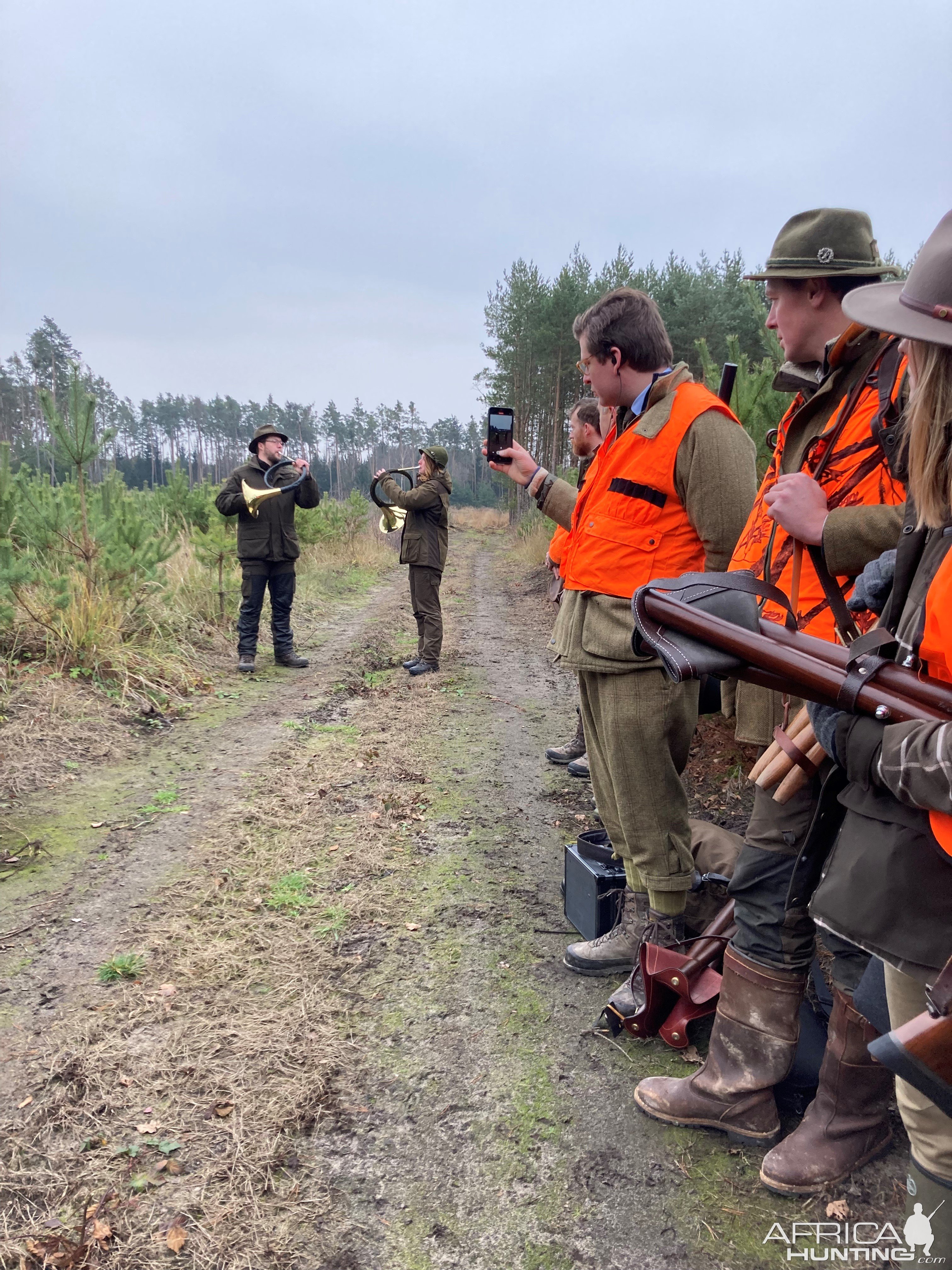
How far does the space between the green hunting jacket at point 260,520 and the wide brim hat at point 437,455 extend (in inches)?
55.5

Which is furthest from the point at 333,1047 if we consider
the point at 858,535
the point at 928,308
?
the point at 928,308

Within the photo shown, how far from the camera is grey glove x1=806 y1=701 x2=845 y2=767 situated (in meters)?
1.36

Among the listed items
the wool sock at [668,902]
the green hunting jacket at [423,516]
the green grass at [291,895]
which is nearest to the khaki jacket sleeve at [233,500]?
the green hunting jacket at [423,516]

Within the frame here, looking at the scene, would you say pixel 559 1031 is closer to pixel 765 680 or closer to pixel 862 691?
pixel 765 680

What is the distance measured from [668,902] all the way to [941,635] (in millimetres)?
1658

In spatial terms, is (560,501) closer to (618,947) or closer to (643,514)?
(643,514)

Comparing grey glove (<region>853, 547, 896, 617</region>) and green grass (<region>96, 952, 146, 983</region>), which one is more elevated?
grey glove (<region>853, 547, 896, 617</region>)

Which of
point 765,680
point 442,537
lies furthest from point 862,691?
point 442,537

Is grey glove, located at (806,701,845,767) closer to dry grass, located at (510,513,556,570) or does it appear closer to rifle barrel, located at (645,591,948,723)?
rifle barrel, located at (645,591,948,723)

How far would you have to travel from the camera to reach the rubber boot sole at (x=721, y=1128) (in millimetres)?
2012

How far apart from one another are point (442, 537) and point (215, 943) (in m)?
5.73

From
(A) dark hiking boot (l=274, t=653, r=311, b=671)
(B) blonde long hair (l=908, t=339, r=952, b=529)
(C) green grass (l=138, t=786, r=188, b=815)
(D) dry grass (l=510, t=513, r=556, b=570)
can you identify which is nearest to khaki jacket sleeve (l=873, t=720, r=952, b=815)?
(B) blonde long hair (l=908, t=339, r=952, b=529)

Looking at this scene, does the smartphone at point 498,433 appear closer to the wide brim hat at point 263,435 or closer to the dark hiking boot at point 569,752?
the dark hiking boot at point 569,752
